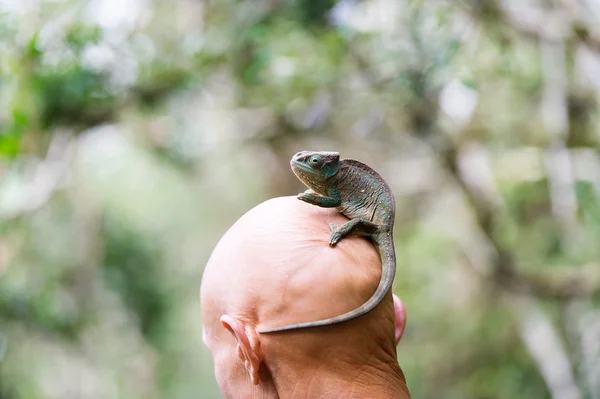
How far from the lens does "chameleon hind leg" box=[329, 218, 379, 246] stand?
1.70 m

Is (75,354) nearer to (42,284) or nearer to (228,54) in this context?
(42,284)

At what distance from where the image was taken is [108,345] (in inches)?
301

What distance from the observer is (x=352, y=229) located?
173cm

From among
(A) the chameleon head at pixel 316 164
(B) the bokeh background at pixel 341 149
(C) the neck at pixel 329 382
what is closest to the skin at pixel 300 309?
(C) the neck at pixel 329 382

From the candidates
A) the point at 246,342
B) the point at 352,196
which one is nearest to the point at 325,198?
the point at 352,196

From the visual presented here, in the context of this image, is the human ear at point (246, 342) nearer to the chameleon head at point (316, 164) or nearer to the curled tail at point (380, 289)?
the curled tail at point (380, 289)

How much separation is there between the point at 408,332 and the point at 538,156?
285 cm

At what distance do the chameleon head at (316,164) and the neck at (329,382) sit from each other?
20.6 inches

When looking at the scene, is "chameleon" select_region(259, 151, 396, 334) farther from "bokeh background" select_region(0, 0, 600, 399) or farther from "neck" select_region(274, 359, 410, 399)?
"bokeh background" select_region(0, 0, 600, 399)

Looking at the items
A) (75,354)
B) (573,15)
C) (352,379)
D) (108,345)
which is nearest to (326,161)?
(352,379)

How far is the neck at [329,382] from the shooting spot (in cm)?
164

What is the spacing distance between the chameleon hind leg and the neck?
1.10ft

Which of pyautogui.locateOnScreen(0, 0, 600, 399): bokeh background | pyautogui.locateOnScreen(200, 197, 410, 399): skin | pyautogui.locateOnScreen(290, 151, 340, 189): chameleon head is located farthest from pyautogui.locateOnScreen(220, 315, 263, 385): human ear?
pyautogui.locateOnScreen(0, 0, 600, 399): bokeh background

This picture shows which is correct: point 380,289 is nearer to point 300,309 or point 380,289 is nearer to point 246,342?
point 300,309
